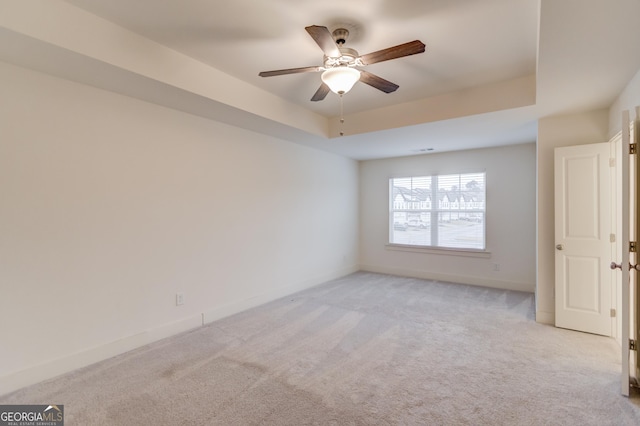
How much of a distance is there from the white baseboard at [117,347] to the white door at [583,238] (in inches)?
138

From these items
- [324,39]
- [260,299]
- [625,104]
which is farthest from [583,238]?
[260,299]

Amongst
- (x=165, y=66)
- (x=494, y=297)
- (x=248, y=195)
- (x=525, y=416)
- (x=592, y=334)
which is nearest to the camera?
(x=525, y=416)

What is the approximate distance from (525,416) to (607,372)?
1.09 meters

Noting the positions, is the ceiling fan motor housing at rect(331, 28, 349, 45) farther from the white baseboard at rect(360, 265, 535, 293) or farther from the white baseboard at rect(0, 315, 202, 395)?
the white baseboard at rect(360, 265, 535, 293)

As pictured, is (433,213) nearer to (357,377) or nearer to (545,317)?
(545,317)

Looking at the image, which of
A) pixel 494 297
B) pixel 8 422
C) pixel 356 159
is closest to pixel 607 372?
pixel 494 297

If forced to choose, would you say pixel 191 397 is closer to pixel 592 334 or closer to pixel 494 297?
pixel 592 334

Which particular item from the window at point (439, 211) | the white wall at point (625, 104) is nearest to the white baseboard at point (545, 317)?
the window at point (439, 211)

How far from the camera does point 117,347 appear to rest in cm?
281

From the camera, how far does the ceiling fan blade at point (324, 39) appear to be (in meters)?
1.79

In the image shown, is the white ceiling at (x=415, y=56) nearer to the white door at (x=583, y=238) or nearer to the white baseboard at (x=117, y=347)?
the white door at (x=583, y=238)

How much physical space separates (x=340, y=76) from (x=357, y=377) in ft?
7.54

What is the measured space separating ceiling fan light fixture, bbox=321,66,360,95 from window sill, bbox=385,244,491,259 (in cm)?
418

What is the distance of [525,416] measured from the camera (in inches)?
76.8
